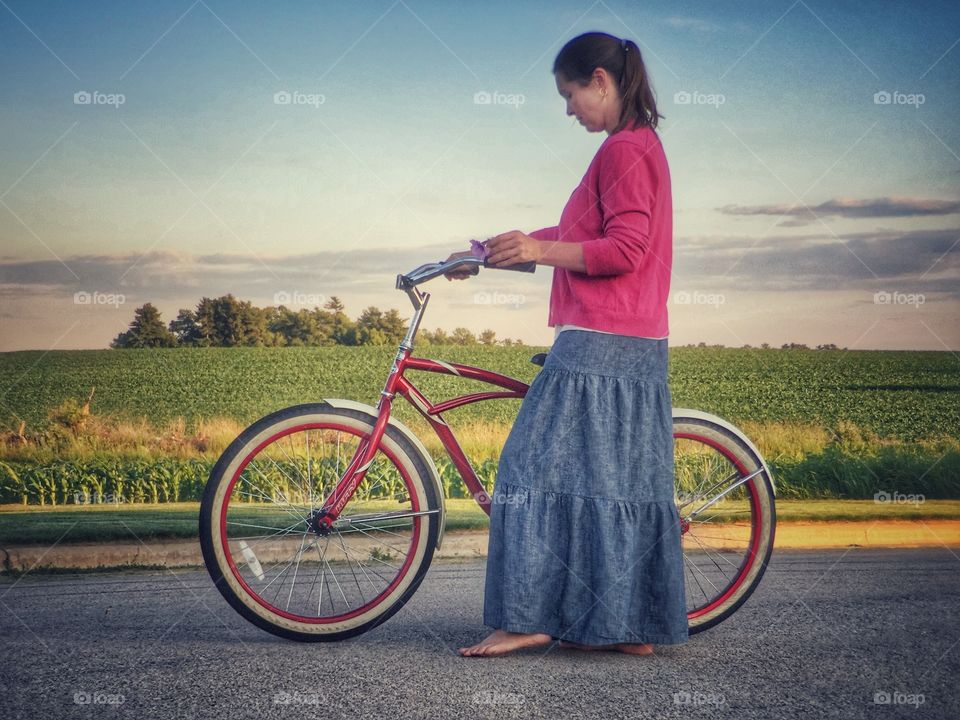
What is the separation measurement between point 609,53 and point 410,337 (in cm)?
124

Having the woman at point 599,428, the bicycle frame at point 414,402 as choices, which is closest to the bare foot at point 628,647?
the woman at point 599,428

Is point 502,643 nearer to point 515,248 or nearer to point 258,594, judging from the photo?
point 258,594

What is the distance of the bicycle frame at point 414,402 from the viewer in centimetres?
355

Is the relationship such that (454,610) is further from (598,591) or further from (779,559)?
(779,559)

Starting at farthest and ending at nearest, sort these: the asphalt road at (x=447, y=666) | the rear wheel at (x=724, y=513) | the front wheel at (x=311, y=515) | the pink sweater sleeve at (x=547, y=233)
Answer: the rear wheel at (x=724, y=513) → the pink sweater sleeve at (x=547, y=233) → the front wheel at (x=311, y=515) → the asphalt road at (x=447, y=666)

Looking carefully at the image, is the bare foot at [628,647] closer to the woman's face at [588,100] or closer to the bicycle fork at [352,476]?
the bicycle fork at [352,476]

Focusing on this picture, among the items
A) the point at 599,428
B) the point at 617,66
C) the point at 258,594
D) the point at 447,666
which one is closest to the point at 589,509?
the point at 599,428

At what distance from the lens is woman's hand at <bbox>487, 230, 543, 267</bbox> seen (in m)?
3.26

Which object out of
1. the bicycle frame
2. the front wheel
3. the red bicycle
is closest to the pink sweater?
the red bicycle

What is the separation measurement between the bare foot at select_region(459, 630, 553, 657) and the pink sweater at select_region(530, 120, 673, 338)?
3.64ft

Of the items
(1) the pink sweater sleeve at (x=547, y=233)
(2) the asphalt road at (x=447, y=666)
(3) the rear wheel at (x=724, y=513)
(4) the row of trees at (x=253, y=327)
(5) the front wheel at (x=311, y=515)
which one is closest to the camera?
(2) the asphalt road at (x=447, y=666)

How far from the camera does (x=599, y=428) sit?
337 centimetres

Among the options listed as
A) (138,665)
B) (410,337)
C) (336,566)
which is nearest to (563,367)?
(410,337)

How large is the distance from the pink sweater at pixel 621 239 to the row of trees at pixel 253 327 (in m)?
6.53
